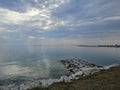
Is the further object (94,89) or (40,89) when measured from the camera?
(40,89)

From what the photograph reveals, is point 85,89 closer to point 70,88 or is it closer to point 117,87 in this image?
point 70,88

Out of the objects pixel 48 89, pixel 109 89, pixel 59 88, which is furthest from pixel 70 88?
pixel 109 89

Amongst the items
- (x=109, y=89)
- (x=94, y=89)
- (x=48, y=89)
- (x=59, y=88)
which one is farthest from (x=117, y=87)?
(x=48, y=89)

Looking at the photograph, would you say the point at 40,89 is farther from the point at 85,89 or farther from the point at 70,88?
the point at 85,89

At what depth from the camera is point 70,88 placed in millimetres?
12625

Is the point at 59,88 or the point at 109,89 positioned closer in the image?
the point at 109,89

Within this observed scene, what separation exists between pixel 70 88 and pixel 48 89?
1801mm

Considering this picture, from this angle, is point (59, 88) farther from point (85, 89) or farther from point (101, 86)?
point (101, 86)

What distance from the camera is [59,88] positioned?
12570 millimetres

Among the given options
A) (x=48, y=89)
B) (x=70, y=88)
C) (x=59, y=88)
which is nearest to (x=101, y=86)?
(x=70, y=88)

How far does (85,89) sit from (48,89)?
2989 millimetres

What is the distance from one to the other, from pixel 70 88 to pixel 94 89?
2.02m

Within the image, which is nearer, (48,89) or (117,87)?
(117,87)

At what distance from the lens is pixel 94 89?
11.6 m
